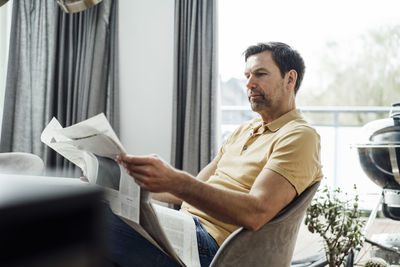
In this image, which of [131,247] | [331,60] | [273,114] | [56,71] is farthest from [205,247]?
[331,60]

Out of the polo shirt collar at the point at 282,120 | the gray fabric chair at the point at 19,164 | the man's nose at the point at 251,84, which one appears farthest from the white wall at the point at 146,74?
the polo shirt collar at the point at 282,120

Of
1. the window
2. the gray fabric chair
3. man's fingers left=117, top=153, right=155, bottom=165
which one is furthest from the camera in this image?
the window

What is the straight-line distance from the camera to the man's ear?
170cm

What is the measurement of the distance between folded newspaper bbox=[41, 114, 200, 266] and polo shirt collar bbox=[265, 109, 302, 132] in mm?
466

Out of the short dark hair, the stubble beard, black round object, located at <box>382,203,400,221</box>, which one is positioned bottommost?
black round object, located at <box>382,203,400,221</box>

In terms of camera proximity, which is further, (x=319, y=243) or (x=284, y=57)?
(x=319, y=243)

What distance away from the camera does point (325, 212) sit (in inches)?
68.7

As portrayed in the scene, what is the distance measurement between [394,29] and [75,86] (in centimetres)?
739

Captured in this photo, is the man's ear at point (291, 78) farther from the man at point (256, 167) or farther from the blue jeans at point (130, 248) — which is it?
the blue jeans at point (130, 248)

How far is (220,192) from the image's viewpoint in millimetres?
1193

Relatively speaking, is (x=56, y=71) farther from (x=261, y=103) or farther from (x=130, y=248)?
(x=130, y=248)

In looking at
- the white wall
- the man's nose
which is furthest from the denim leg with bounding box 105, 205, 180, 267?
the white wall

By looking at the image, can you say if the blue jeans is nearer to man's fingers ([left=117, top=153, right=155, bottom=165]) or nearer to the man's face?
man's fingers ([left=117, top=153, right=155, bottom=165])

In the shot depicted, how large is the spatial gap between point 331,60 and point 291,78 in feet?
28.3
